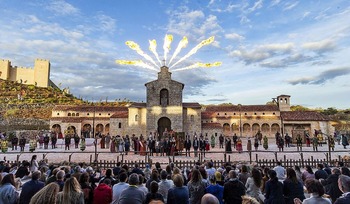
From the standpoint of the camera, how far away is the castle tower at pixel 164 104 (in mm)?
34312

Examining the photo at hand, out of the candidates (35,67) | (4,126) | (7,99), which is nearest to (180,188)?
(4,126)

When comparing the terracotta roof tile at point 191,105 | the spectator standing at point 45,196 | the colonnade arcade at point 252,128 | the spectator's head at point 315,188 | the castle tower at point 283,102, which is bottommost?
the spectator's head at point 315,188

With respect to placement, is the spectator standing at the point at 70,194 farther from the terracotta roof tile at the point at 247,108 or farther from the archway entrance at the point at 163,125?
the terracotta roof tile at the point at 247,108

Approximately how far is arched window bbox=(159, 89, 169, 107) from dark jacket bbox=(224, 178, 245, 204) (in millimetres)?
29199

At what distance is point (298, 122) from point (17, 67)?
97.7m

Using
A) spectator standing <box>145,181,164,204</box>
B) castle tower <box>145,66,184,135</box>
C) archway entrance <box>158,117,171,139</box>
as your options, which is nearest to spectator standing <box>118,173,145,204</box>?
spectator standing <box>145,181,164,204</box>

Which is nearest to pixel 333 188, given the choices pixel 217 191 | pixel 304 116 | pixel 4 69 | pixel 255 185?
pixel 255 185

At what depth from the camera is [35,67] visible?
92375 millimetres

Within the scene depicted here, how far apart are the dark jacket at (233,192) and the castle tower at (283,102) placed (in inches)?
2080

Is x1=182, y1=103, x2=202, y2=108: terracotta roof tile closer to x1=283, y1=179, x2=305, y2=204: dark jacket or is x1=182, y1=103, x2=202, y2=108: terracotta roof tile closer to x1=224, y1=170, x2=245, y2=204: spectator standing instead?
x1=283, y1=179, x2=305, y2=204: dark jacket

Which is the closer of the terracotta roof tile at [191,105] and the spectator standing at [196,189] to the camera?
the spectator standing at [196,189]

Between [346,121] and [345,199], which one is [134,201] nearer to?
[345,199]

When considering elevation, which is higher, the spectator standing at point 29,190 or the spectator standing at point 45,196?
the spectator standing at point 45,196

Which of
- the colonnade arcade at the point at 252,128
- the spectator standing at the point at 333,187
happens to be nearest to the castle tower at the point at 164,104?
the colonnade arcade at the point at 252,128
